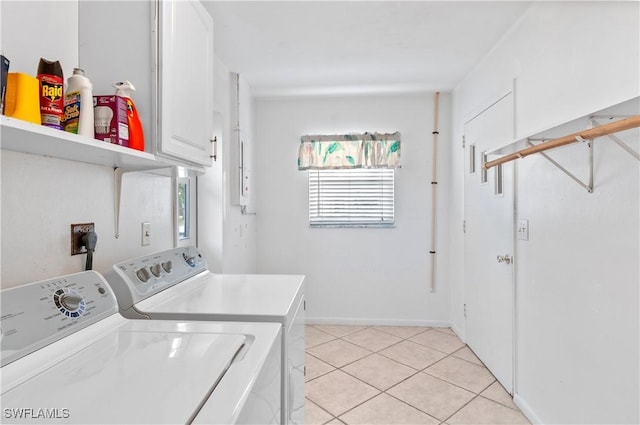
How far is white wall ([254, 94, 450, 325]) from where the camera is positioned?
145 inches

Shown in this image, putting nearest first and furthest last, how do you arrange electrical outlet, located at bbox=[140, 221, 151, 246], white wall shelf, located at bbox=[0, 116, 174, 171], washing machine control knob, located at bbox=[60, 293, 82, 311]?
white wall shelf, located at bbox=[0, 116, 174, 171] → washing machine control knob, located at bbox=[60, 293, 82, 311] → electrical outlet, located at bbox=[140, 221, 151, 246]

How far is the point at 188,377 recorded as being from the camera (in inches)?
28.1

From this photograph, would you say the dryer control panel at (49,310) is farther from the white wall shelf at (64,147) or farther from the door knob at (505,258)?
the door knob at (505,258)

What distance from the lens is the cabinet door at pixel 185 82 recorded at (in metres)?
1.25

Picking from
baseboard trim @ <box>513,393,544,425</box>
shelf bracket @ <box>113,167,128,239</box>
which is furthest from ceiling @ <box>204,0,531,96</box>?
→ baseboard trim @ <box>513,393,544,425</box>

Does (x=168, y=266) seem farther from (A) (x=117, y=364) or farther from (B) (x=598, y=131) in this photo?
(B) (x=598, y=131)

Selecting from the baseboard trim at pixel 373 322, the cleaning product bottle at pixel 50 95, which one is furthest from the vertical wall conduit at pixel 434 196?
the cleaning product bottle at pixel 50 95

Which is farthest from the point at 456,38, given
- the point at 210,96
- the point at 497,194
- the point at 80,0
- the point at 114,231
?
the point at 114,231

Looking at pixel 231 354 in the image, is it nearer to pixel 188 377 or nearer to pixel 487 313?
pixel 188 377

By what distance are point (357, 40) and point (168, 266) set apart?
1941mm

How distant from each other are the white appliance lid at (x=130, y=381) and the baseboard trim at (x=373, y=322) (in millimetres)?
2947

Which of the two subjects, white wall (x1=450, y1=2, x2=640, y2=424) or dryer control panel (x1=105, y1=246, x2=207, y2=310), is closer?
dryer control panel (x1=105, y1=246, x2=207, y2=310)

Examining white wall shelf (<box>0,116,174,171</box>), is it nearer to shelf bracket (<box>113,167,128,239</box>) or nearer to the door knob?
shelf bracket (<box>113,167,128,239</box>)

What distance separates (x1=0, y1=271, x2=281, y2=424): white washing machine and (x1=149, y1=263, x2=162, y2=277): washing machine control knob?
0.27 m
